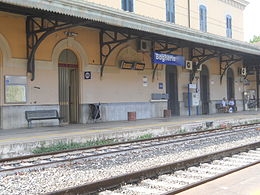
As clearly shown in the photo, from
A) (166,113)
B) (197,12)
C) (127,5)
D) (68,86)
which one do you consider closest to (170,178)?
(68,86)

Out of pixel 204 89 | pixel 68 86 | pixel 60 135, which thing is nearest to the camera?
pixel 60 135

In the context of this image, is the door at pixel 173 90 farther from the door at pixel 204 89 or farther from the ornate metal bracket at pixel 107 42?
the ornate metal bracket at pixel 107 42

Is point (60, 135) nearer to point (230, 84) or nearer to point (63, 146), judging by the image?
point (63, 146)

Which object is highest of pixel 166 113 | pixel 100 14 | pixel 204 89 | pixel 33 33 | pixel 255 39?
pixel 255 39

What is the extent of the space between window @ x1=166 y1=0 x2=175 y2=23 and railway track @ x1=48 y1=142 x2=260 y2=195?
1578 centimetres

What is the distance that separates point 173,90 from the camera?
73.1 ft

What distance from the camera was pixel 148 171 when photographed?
6.62 metres

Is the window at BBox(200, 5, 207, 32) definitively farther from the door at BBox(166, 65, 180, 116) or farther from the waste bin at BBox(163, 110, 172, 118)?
the waste bin at BBox(163, 110, 172, 118)

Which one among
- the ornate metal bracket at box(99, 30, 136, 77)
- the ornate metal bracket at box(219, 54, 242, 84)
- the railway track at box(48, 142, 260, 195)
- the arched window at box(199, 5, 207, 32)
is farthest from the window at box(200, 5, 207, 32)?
the railway track at box(48, 142, 260, 195)

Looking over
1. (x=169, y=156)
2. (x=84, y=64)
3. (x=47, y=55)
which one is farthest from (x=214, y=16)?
(x=169, y=156)

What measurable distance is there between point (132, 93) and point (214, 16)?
→ 12.5 metres

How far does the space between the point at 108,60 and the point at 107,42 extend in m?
0.87

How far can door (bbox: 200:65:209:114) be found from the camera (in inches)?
968

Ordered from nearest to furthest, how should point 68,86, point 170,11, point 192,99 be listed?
point 68,86, point 192,99, point 170,11
